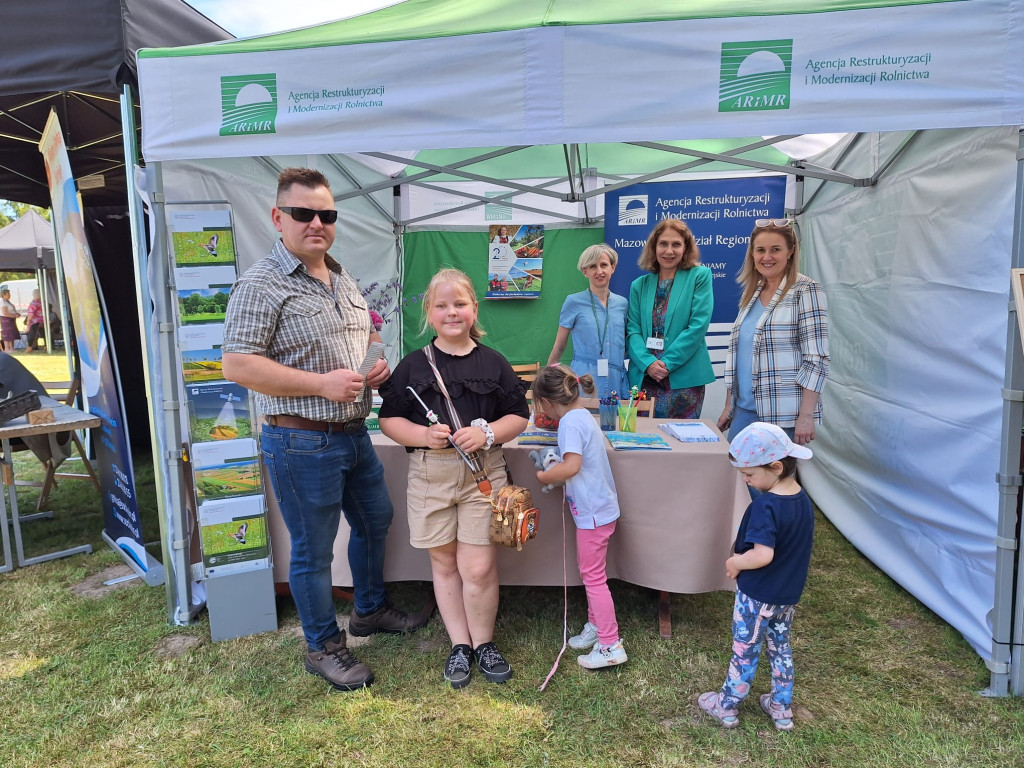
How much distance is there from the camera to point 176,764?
6.07 ft

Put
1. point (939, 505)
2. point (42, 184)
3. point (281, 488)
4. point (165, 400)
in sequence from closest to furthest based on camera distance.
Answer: point (281, 488)
point (165, 400)
point (939, 505)
point (42, 184)

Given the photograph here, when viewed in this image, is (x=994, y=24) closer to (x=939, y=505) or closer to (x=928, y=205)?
(x=928, y=205)

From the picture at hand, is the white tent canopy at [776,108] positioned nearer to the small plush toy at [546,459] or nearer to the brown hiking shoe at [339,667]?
the brown hiking shoe at [339,667]

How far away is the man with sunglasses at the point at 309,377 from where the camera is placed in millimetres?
1903

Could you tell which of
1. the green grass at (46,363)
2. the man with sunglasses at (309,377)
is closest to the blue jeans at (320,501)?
the man with sunglasses at (309,377)

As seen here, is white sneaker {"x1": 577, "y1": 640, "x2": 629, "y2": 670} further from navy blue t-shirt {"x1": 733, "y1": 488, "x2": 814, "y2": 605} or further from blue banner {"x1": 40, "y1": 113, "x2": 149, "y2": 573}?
blue banner {"x1": 40, "y1": 113, "x2": 149, "y2": 573}

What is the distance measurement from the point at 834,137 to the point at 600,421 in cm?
294

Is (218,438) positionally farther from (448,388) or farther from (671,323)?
(671,323)

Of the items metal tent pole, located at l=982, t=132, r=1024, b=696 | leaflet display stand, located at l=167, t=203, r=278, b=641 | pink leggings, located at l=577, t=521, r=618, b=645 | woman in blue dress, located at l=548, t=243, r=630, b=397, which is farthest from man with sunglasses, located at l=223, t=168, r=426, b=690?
metal tent pole, located at l=982, t=132, r=1024, b=696

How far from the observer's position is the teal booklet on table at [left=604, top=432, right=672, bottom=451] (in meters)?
2.44

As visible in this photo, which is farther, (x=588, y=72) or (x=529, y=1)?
(x=529, y=1)

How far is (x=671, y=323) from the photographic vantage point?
Result: 330cm

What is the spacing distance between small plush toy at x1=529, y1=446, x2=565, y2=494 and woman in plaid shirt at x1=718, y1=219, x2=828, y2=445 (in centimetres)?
101

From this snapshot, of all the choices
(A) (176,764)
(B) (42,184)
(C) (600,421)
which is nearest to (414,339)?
(B) (42,184)
